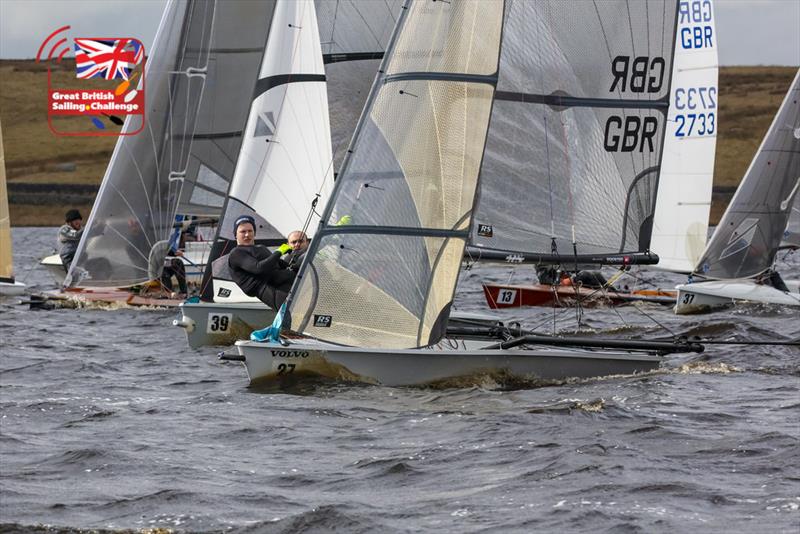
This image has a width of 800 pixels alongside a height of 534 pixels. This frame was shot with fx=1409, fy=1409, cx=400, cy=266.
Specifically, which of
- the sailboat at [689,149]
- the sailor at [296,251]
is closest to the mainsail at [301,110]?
the sailor at [296,251]

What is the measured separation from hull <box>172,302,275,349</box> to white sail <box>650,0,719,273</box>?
1210cm

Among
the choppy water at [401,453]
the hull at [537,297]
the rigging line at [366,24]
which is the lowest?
the choppy water at [401,453]

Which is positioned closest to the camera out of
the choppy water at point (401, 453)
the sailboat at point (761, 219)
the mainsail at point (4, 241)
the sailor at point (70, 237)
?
the choppy water at point (401, 453)

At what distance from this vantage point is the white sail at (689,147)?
28031 mm

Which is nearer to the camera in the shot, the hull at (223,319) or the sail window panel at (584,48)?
the sail window panel at (584,48)

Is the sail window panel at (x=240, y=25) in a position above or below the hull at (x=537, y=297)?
above

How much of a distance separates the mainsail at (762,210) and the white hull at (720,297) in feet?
2.44

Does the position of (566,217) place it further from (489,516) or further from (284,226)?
(489,516)

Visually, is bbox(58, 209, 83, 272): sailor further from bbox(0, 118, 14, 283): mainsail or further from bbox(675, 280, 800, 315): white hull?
bbox(675, 280, 800, 315): white hull

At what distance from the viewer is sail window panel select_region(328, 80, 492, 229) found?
13477mm

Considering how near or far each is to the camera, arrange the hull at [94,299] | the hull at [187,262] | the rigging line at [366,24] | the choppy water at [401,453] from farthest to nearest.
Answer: the hull at [187,262] < the hull at [94,299] < the rigging line at [366,24] < the choppy water at [401,453]

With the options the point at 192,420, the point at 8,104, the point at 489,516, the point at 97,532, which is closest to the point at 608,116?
the point at 192,420

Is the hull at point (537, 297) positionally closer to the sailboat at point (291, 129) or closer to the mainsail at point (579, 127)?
the sailboat at point (291, 129)

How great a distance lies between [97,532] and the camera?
8.63 metres
